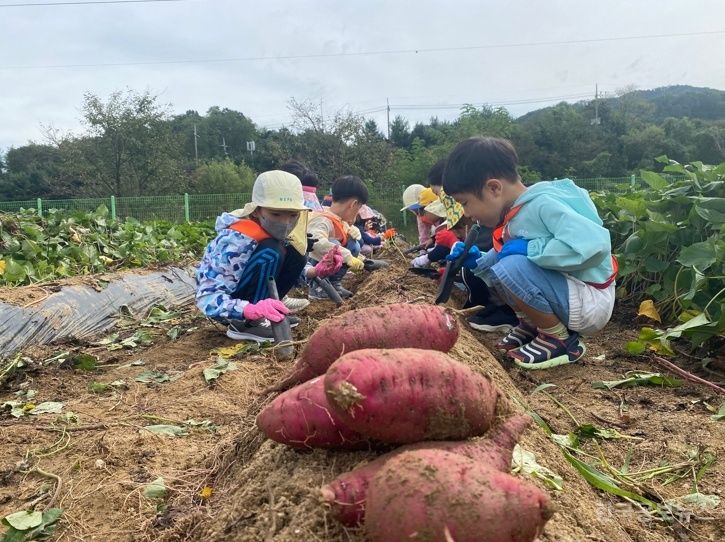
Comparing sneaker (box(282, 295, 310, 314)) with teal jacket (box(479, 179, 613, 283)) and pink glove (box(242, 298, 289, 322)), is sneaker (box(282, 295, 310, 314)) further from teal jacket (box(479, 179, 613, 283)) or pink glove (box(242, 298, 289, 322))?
teal jacket (box(479, 179, 613, 283))

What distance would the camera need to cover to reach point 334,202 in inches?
283

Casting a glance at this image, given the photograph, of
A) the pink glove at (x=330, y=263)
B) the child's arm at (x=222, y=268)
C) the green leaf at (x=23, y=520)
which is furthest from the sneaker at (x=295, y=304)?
the green leaf at (x=23, y=520)

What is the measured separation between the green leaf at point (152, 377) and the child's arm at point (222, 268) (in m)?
0.63

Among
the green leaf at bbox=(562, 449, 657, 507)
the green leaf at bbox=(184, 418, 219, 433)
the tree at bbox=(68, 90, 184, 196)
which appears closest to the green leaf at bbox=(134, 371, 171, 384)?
the green leaf at bbox=(184, 418, 219, 433)

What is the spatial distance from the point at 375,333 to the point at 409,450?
1.94 ft

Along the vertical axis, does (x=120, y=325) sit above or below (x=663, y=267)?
below

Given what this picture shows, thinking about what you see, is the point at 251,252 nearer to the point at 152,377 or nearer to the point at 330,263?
the point at 152,377

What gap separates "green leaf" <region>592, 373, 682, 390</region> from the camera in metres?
3.26

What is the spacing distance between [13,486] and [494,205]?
9.67 feet

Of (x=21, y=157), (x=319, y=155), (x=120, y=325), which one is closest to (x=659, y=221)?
(x=120, y=325)

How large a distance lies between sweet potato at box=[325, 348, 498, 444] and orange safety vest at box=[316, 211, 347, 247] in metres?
5.61

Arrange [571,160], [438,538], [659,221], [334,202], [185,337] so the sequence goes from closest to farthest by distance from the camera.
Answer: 1. [438,538]
2. [659,221]
3. [185,337]
4. [334,202]
5. [571,160]

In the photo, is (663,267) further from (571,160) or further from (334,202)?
(571,160)

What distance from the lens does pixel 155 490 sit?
208 cm
